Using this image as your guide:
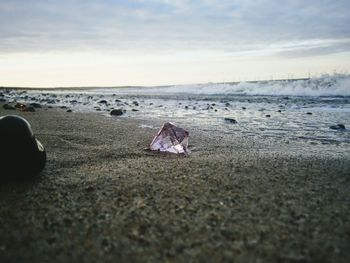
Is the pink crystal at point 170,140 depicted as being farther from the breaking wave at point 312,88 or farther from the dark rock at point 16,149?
the breaking wave at point 312,88

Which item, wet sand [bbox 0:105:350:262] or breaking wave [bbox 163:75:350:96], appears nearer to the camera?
wet sand [bbox 0:105:350:262]

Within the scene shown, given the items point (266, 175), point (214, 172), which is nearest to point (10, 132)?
point (214, 172)

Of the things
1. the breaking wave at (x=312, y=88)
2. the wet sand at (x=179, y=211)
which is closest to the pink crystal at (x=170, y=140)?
the wet sand at (x=179, y=211)

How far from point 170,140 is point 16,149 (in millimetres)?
1675

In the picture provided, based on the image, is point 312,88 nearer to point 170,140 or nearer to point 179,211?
point 170,140

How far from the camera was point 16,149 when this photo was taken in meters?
2.12

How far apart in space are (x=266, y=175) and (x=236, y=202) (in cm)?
68

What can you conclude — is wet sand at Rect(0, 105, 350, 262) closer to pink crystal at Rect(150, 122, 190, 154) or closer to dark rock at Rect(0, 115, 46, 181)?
dark rock at Rect(0, 115, 46, 181)

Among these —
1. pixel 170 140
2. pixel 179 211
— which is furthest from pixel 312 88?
pixel 179 211

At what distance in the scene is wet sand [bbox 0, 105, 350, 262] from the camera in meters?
1.35

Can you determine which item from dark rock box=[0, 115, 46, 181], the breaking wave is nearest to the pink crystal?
dark rock box=[0, 115, 46, 181]

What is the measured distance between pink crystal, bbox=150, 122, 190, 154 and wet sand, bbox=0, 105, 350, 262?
43 cm

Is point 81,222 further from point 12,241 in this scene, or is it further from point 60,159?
point 60,159

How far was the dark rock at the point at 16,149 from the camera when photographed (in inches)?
83.0
